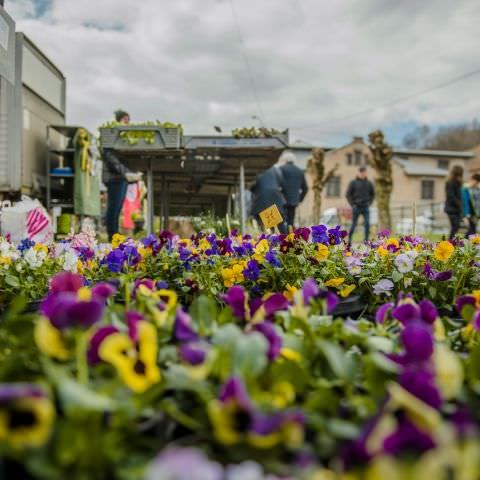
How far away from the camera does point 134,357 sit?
31.5 inches

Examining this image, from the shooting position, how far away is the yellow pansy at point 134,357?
0.76 metres

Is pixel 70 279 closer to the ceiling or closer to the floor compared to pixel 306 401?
closer to the ceiling

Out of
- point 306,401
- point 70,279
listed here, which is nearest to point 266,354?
point 306,401

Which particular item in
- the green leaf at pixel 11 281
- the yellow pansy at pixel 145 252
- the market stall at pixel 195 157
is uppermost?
the market stall at pixel 195 157

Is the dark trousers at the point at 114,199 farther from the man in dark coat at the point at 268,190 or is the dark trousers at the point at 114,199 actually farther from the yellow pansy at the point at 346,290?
the yellow pansy at the point at 346,290

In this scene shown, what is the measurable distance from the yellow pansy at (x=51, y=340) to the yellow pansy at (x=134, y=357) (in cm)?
5

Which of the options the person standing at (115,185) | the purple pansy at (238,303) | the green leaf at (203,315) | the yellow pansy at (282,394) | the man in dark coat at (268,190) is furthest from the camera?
the man in dark coat at (268,190)

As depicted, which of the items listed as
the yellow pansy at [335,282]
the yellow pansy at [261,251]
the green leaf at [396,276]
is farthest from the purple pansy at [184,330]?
the yellow pansy at [261,251]

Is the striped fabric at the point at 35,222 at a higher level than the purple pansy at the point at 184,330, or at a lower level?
higher

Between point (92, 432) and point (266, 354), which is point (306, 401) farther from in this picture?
point (92, 432)

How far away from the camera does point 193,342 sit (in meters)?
0.88

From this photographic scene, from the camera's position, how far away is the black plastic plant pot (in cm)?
216

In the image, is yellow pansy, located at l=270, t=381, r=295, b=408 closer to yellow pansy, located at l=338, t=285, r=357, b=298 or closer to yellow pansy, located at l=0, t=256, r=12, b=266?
yellow pansy, located at l=338, t=285, r=357, b=298

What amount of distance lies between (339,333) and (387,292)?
1.18 meters
